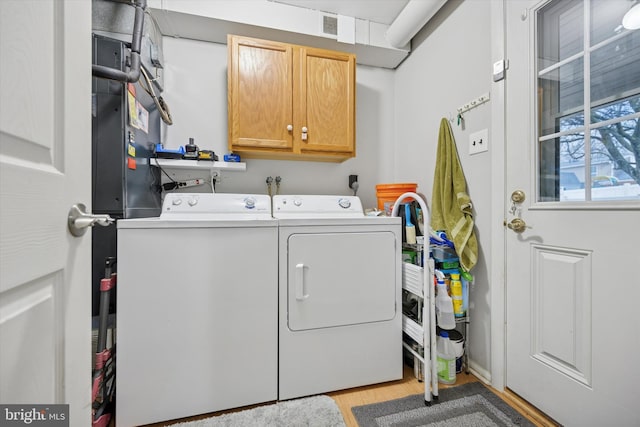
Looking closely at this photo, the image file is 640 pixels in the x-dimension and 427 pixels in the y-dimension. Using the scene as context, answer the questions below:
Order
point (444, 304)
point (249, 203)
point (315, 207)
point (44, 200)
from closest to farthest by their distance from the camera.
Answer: point (44, 200) < point (444, 304) < point (249, 203) < point (315, 207)

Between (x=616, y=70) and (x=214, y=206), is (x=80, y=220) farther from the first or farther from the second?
(x=616, y=70)

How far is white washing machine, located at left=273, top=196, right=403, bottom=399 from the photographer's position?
136 centimetres

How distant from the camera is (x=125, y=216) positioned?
4.34ft

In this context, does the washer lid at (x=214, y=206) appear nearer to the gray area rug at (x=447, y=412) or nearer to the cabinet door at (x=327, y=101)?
the cabinet door at (x=327, y=101)

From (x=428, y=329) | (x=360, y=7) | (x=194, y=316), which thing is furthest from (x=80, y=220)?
(x=360, y=7)

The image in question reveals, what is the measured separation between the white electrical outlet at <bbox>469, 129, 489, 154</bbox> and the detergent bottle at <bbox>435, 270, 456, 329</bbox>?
0.76 meters

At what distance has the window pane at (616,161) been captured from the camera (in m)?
0.92

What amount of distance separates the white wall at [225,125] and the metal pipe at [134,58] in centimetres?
54

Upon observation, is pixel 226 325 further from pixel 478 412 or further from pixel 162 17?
pixel 162 17

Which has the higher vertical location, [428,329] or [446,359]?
[428,329]

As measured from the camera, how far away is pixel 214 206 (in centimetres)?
156

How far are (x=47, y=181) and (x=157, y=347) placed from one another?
1.04m

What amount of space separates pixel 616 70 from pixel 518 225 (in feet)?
2.31

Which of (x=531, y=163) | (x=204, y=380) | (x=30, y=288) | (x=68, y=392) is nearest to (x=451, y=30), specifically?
(x=531, y=163)
